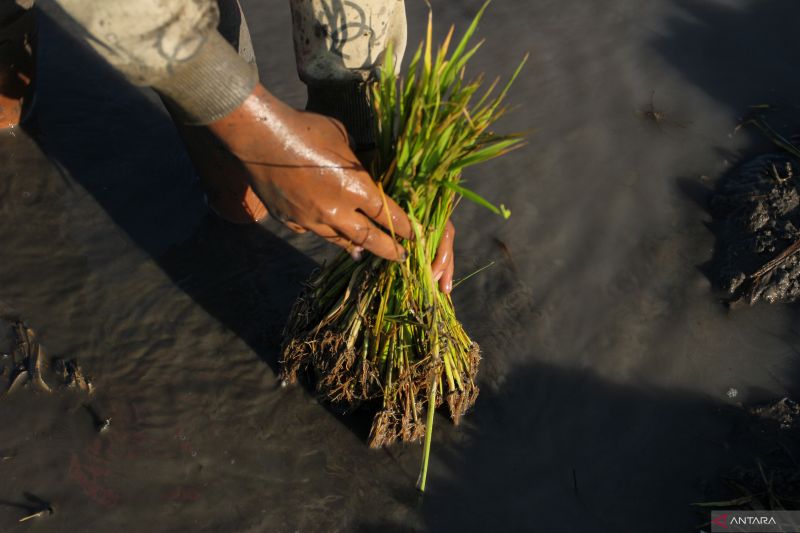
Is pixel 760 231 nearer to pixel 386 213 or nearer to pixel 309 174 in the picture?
pixel 386 213

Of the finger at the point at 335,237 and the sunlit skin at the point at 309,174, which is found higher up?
the sunlit skin at the point at 309,174

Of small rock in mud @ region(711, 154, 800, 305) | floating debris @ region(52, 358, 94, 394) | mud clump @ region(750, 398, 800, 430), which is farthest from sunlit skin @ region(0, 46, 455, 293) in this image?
small rock in mud @ region(711, 154, 800, 305)

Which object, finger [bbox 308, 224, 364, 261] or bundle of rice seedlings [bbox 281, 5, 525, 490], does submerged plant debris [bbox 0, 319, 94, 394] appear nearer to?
bundle of rice seedlings [bbox 281, 5, 525, 490]

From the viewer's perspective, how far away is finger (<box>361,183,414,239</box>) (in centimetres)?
202

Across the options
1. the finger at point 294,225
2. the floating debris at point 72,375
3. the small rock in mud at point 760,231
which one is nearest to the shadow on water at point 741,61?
the small rock in mud at point 760,231

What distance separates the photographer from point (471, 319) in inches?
121

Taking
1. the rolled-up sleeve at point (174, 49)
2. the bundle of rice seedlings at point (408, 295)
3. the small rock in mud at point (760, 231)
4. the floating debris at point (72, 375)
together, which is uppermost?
the rolled-up sleeve at point (174, 49)

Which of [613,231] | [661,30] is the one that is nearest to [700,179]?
[613,231]

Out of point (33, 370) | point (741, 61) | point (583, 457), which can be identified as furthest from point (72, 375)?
point (741, 61)

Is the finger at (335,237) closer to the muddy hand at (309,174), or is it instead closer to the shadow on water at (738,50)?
the muddy hand at (309,174)

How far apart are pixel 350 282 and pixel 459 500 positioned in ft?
3.14

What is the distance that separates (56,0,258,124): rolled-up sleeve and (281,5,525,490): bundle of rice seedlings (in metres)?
0.43

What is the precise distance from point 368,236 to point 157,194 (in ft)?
5.82

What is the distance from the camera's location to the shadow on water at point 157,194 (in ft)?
10.2
